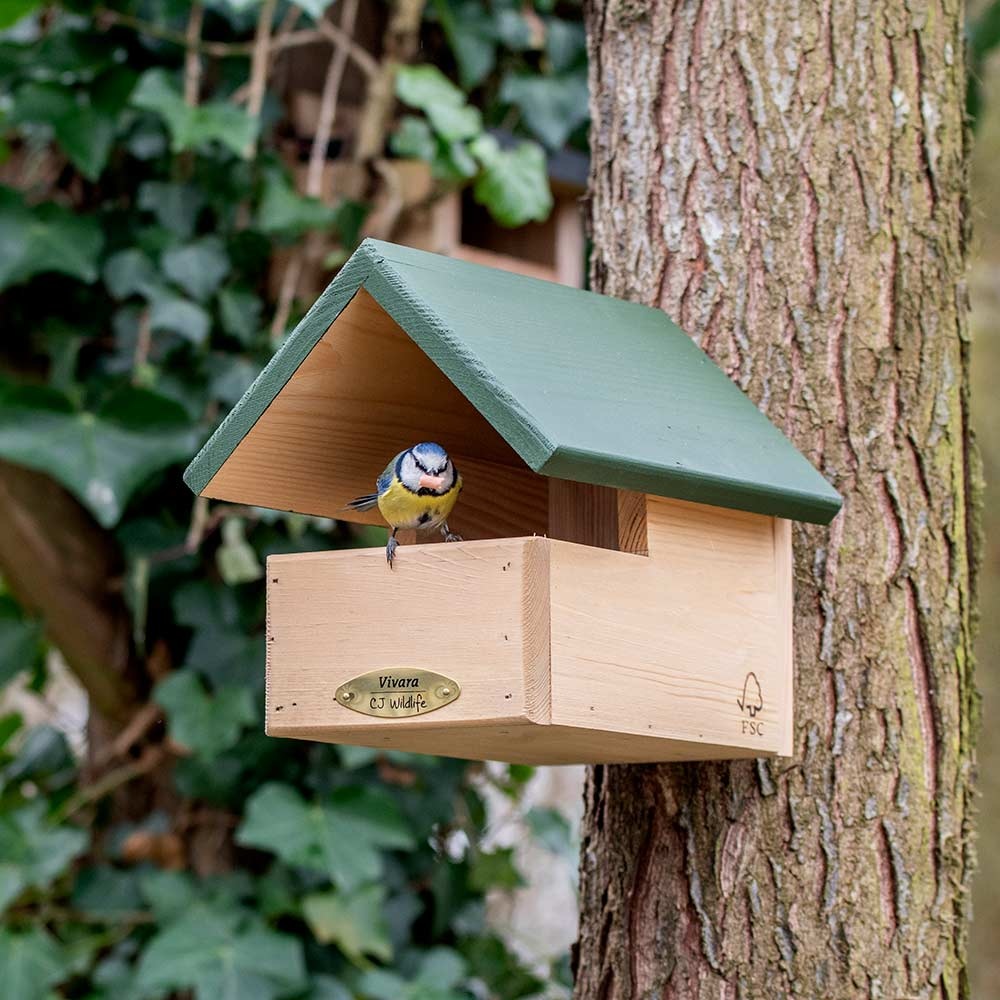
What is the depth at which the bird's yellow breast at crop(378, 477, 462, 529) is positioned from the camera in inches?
59.0

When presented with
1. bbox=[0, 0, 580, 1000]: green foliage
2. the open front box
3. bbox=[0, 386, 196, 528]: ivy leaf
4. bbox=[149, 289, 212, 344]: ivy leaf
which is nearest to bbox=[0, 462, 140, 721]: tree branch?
bbox=[0, 0, 580, 1000]: green foliage

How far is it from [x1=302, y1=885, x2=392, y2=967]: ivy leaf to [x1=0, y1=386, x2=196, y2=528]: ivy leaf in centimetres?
84

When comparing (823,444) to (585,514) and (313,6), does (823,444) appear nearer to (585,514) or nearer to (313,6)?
(585,514)

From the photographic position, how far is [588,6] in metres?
1.94

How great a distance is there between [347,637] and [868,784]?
0.61 m

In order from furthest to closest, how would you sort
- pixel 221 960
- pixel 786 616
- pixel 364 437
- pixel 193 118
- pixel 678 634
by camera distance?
pixel 193 118 < pixel 221 960 < pixel 364 437 < pixel 786 616 < pixel 678 634

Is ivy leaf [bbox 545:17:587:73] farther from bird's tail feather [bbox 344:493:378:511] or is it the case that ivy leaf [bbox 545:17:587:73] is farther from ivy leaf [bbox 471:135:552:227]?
bird's tail feather [bbox 344:493:378:511]

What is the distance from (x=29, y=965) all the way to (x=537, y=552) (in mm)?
1872

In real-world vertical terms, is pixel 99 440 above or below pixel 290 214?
below

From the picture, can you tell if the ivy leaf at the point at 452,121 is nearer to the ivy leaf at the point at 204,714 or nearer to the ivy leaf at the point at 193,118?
the ivy leaf at the point at 193,118

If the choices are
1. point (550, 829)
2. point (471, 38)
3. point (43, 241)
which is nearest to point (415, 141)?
point (471, 38)

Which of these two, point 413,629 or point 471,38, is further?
point 471,38

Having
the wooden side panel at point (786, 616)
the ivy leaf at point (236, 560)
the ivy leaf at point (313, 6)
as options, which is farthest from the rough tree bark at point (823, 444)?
the ivy leaf at point (236, 560)

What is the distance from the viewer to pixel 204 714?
2.76 m
